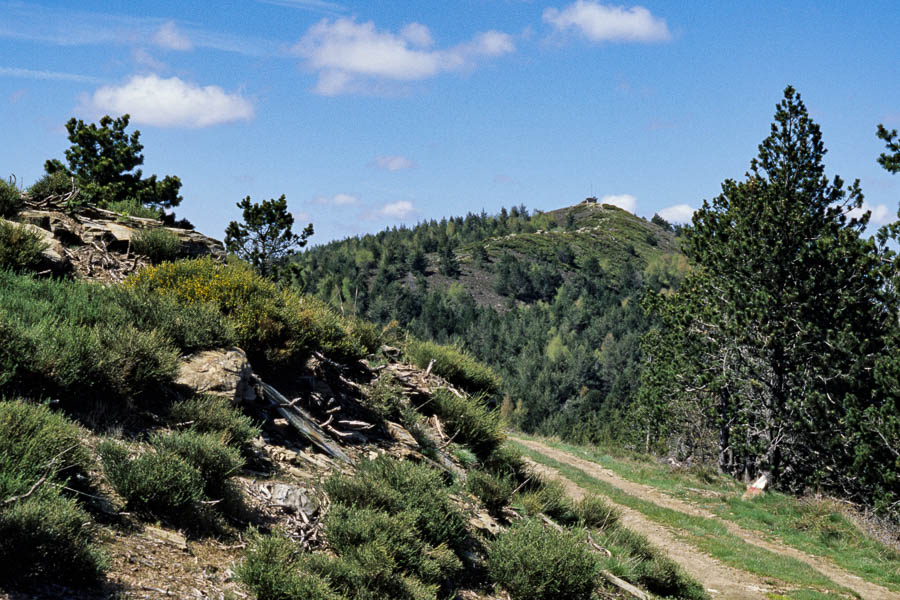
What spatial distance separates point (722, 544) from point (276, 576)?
1040 cm

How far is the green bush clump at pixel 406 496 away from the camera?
5848 mm

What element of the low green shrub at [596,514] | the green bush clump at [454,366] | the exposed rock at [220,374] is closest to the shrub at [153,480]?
the exposed rock at [220,374]

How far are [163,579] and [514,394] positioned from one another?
9123 centimetres

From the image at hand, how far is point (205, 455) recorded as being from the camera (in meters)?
5.13

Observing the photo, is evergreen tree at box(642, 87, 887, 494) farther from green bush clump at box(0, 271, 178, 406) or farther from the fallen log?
green bush clump at box(0, 271, 178, 406)

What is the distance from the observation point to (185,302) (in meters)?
7.61

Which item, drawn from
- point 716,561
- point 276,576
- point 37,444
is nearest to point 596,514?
point 716,561

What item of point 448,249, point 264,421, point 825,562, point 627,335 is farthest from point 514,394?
point 264,421

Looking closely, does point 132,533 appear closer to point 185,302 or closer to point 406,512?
point 406,512

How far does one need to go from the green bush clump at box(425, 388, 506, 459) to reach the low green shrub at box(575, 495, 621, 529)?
61.9 inches

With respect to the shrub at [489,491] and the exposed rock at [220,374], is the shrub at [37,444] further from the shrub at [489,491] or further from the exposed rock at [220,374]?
the shrub at [489,491]

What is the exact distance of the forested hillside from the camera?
306 ft

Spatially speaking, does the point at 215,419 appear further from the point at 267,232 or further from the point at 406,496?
the point at 267,232

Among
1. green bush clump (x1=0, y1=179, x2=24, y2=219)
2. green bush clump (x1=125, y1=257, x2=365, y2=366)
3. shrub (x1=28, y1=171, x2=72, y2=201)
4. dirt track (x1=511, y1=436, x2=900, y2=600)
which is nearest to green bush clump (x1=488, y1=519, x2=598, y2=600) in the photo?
green bush clump (x1=125, y1=257, x2=365, y2=366)
